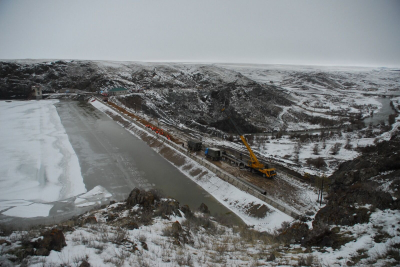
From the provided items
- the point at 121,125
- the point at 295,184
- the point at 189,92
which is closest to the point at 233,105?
the point at 189,92

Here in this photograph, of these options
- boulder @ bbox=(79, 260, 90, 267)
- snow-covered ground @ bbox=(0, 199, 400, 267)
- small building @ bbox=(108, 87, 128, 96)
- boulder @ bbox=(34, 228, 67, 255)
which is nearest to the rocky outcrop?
snow-covered ground @ bbox=(0, 199, 400, 267)

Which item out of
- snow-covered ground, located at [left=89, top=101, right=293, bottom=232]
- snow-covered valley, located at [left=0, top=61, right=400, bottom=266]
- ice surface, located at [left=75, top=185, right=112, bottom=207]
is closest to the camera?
snow-covered valley, located at [left=0, top=61, right=400, bottom=266]

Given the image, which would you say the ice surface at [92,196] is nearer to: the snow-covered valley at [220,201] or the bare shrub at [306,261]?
the snow-covered valley at [220,201]

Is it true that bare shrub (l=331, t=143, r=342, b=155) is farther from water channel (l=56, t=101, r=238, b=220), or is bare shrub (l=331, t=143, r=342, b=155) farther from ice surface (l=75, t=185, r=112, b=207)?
ice surface (l=75, t=185, r=112, b=207)

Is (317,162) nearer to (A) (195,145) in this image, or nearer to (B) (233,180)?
(B) (233,180)

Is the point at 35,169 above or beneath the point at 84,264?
beneath

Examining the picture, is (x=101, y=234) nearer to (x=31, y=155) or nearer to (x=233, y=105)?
(x=31, y=155)

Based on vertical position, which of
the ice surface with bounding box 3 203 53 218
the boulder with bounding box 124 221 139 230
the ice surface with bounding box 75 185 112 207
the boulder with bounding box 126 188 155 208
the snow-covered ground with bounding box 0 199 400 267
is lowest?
the ice surface with bounding box 75 185 112 207

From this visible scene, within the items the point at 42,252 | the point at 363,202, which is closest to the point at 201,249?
the point at 42,252

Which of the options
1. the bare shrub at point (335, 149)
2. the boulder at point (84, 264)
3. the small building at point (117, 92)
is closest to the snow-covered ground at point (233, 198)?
the boulder at point (84, 264)
